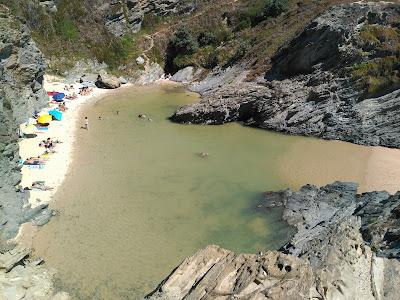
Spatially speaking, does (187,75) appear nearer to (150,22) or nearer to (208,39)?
(208,39)

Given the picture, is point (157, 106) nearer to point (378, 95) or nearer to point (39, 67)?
point (39, 67)

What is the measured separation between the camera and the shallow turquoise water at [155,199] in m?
25.3

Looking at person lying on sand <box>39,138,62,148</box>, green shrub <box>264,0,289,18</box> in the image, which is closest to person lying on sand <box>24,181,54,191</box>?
person lying on sand <box>39,138,62,148</box>

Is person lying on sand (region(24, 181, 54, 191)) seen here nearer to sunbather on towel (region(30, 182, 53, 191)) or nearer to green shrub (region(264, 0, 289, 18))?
sunbather on towel (region(30, 182, 53, 191))

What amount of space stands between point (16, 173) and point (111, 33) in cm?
4109

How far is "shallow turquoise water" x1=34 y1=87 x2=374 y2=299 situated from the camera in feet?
83.0

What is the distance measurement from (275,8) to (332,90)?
25.7 meters

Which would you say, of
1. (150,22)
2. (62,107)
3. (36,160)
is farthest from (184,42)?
(36,160)

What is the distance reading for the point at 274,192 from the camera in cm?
3281

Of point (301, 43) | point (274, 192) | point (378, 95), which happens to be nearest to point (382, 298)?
point (274, 192)

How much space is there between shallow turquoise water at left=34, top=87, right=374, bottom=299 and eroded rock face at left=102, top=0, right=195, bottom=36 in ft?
88.0

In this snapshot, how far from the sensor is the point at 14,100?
44594mm

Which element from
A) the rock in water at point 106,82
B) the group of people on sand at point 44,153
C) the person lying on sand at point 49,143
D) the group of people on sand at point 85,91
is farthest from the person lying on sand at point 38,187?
the rock in water at point 106,82

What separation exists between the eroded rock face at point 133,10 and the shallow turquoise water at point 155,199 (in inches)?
1056
